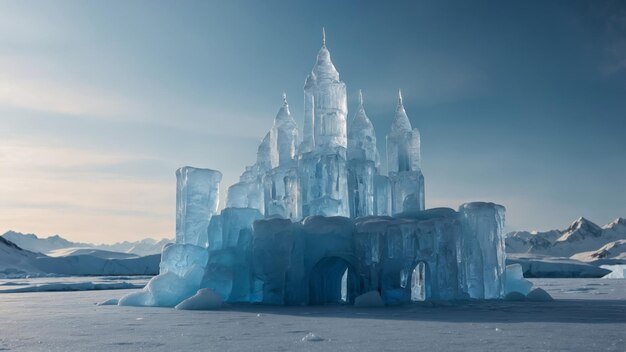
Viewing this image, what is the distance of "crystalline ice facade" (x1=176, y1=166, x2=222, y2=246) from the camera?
24.5m

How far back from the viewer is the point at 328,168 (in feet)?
79.9

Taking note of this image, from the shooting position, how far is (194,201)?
968 inches

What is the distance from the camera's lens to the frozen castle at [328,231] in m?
20.6

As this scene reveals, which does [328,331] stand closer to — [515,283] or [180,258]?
[180,258]

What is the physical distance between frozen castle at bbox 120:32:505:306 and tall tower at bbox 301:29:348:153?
0.16ft

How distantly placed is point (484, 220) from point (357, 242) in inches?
215

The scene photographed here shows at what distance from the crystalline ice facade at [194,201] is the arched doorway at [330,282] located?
5.29 meters

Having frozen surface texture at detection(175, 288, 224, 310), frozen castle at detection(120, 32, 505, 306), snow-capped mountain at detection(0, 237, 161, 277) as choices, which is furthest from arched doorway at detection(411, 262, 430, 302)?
snow-capped mountain at detection(0, 237, 161, 277)

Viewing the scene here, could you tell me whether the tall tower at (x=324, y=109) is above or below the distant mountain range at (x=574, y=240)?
above

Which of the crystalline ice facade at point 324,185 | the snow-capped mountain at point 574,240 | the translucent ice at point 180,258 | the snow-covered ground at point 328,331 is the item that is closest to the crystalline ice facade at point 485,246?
the crystalline ice facade at point 324,185

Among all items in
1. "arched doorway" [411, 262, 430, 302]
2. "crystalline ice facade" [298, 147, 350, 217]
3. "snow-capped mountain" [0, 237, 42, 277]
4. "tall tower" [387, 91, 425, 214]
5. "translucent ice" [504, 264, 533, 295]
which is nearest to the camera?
"crystalline ice facade" [298, 147, 350, 217]

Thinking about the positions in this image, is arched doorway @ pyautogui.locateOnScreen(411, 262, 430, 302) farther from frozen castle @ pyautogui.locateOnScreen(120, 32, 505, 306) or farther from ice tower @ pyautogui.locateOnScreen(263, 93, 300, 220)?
ice tower @ pyautogui.locateOnScreen(263, 93, 300, 220)

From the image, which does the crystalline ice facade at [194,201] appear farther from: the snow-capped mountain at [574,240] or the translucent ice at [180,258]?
the snow-capped mountain at [574,240]

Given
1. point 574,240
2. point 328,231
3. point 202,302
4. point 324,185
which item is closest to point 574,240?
point 574,240
